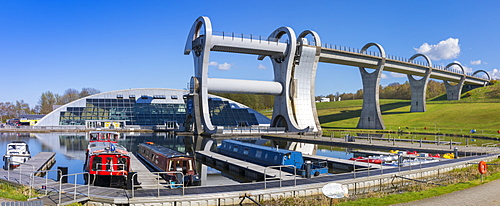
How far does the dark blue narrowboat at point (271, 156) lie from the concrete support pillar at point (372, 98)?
47.1 meters

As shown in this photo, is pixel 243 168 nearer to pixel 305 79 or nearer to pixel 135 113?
pixel 305 79

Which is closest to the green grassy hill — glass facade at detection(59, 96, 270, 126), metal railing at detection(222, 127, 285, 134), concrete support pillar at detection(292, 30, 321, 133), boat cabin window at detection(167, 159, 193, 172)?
concrete support pillar at detection(292, 30, 321, 133)

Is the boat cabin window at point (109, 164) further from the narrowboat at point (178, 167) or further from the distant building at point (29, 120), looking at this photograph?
the distant building at point (29, 120)

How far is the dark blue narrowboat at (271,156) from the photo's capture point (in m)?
24.2

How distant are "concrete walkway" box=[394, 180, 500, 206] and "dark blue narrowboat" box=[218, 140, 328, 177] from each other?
7.12 meters

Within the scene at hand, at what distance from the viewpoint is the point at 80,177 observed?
25.7m

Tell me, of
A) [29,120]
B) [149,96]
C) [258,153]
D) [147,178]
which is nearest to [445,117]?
[258,153]

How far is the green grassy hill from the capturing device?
7106 cm

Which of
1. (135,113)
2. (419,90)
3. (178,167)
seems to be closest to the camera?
(178,167)

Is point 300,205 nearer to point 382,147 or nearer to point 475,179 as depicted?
point 475,179

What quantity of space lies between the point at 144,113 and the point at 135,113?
1959mm

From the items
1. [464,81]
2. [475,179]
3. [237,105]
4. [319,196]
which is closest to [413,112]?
[464,81]

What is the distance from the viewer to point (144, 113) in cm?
8775

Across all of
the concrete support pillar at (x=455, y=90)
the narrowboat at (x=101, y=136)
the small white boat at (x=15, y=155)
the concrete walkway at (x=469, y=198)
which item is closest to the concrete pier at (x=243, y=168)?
the concrete walkway at (x=469, y=198)
